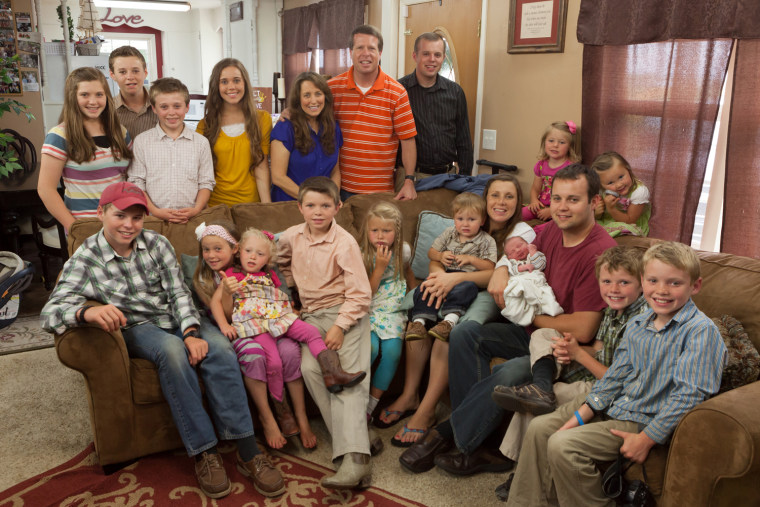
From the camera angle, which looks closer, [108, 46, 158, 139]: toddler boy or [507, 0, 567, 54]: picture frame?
[108, 46, 158, 139]: toddler boy

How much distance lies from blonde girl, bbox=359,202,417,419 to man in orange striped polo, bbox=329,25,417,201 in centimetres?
62

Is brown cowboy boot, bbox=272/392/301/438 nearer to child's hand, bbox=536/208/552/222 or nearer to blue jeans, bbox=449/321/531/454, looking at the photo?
blue jeans, bbox=449/321/531/454

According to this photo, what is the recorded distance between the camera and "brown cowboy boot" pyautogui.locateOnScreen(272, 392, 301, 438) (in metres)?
2.37

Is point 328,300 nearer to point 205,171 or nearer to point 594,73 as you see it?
point 205,171

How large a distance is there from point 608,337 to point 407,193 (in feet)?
4.78

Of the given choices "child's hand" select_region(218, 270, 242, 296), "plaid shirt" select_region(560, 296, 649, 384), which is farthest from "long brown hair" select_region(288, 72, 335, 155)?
"plaid shirt" select_region(560, 296, 649, 384)

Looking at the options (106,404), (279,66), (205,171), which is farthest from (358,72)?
(279,66)

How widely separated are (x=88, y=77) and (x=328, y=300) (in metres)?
1.40

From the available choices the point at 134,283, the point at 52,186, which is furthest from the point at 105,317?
the point at 52,186

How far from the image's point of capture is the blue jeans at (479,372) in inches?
83.6

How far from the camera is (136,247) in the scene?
2.28 metres

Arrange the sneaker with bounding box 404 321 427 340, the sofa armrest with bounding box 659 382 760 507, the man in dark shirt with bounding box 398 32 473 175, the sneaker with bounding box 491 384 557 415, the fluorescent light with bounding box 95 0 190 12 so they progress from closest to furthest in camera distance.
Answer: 1. the sofa armrest with bounding box 659 382 760 507
2. the sneaker with bounding box 491 384 557 415
3. the sneaker with bounding box 404 321 427 340
4. the man in dark shirt with bounding box 398 32 473 175
5. the fluorescent light with bounding box 95 0 190 12

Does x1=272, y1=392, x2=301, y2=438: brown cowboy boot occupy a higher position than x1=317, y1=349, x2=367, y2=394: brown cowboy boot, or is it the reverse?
x1=317, y1=349, x2=367, y2=394: brown cowboy boot

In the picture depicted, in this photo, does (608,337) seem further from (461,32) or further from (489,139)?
(461,32)
